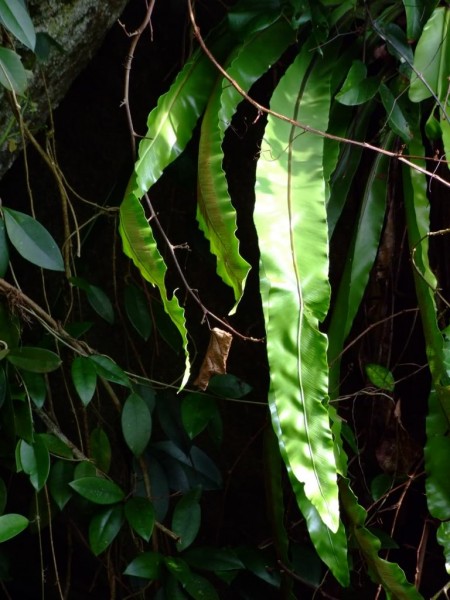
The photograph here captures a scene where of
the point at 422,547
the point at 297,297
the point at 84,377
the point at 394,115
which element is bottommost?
the point at 422,547

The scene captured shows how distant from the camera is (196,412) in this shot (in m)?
1.03

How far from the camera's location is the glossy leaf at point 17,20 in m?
0.85

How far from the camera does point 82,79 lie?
1329 millimetres

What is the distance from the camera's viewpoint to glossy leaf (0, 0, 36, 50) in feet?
2.80

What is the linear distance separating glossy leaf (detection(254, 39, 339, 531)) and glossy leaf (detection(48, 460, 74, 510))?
37cm

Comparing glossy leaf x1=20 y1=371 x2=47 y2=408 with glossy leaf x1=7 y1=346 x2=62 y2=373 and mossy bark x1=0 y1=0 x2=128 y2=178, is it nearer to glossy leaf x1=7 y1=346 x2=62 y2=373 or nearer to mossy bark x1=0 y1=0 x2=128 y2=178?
glossy leaf x1=7 y1=346 x2=62 y2=373

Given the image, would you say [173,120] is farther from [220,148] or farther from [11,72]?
[11,72]

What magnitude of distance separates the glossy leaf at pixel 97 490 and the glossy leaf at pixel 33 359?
0.15m

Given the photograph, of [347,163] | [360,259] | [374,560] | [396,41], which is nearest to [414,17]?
[396,41]

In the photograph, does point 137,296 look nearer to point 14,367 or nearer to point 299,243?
point 14,367

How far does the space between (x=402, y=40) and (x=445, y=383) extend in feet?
1.39

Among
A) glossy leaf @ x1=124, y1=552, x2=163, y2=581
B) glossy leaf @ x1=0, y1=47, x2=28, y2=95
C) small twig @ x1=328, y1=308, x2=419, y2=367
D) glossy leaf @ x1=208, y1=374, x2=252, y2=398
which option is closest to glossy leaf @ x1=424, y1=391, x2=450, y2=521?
small twig @ x1=328, y1=308, x2=419, y2=367

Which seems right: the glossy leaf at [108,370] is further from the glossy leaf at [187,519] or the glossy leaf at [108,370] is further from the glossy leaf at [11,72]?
the glossy leaf at [11,72]

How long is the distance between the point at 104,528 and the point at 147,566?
75 mm
